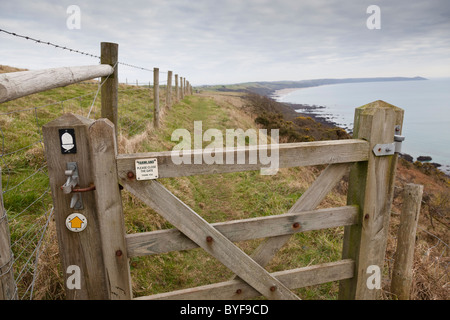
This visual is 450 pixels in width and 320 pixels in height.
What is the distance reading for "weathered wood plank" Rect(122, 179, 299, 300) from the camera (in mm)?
2146

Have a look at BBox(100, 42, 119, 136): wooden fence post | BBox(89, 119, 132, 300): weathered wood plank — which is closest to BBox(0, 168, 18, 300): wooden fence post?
BBox(89, 119, 132, 300): weathered wood plank

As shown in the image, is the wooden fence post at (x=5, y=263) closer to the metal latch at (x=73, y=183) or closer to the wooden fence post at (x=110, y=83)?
the metal latch at (x=73, y=183)

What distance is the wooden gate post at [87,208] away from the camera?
6.58ft

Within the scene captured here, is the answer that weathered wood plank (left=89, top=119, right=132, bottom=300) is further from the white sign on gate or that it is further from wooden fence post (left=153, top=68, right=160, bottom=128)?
wooden fence post (left=153, top=68, right=160, bottom=128)

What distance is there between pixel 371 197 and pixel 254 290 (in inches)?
50.9

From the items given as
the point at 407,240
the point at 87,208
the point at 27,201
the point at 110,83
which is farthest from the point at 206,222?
the point at 27,201

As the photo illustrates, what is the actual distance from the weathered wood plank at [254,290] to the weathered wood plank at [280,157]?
0.99 m

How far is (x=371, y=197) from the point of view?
252 cm

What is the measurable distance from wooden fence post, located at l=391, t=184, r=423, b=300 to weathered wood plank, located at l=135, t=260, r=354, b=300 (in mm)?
847

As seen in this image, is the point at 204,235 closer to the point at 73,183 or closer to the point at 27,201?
the point at 73,183

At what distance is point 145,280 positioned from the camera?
11.5ft

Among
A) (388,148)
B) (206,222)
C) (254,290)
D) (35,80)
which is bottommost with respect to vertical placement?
(254,290)

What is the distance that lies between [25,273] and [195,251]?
86.1 inches
